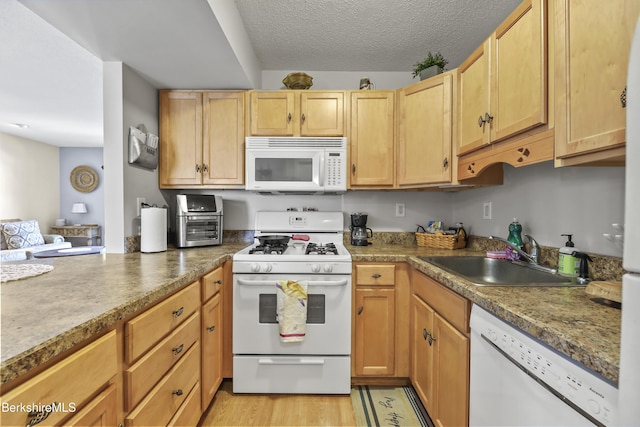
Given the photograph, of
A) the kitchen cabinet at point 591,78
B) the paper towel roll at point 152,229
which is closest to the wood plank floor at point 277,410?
the paper towel roll at point 152,229

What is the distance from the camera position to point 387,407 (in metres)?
1.67

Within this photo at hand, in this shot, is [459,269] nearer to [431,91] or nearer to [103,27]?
[431,91]

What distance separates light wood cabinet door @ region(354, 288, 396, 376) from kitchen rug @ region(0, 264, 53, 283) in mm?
1604

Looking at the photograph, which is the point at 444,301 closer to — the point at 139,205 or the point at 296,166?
the point at 296,166

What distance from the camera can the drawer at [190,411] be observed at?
3.82ft

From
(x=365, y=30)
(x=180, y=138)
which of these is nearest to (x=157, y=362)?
(x=180, y=138)

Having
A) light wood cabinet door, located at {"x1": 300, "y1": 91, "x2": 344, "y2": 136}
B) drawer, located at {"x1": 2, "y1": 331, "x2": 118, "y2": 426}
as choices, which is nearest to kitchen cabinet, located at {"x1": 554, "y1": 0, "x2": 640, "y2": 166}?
light wood cabinet door, located at {"x1": 300, "y1": 91, "x2": 344, "y2": 136}

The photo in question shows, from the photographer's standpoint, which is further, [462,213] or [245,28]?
[462,213]

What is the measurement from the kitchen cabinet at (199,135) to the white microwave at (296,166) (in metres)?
0.16

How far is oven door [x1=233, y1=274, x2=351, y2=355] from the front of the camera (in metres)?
1.74

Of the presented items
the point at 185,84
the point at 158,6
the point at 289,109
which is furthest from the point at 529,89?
the point at 185,84

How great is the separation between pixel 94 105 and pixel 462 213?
4.35 m

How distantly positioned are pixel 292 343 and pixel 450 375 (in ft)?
3.02

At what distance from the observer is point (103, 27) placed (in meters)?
1.38
